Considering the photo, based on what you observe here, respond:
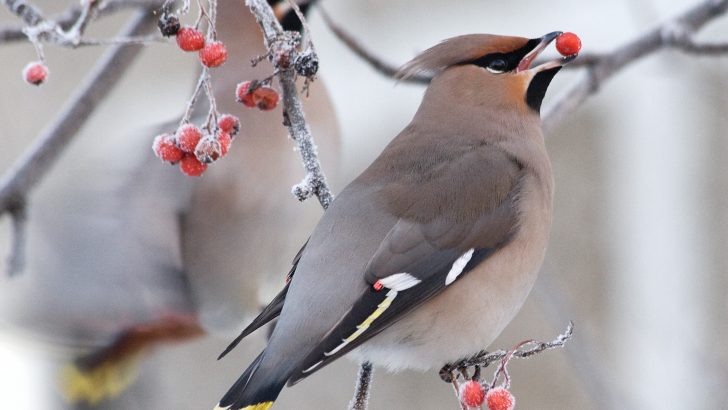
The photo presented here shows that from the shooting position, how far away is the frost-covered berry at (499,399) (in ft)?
5.85

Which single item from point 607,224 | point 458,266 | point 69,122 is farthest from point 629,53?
point 607,224

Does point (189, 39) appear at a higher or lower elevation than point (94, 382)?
higher

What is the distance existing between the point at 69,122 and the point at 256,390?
3.94 ft

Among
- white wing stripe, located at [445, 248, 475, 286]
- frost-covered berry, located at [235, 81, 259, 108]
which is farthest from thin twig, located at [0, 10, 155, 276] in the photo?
white wing stripe, located at [445, 248, 475, 286]

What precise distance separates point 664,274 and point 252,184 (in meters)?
1.90

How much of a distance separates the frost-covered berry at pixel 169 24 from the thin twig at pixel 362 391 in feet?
2.00

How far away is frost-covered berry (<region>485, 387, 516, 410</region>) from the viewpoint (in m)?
1.78

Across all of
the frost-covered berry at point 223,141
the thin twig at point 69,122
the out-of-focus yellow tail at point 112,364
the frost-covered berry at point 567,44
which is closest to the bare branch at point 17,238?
the thin twig at point 69,122

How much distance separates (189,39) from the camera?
177 centimetres

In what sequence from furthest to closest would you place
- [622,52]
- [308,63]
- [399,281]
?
[622,52]
[399,281]
[308,63]

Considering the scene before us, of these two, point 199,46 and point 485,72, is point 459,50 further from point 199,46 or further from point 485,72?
point 199,46

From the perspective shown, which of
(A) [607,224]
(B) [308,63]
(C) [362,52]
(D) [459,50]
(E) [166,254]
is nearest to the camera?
(B) [308,63]

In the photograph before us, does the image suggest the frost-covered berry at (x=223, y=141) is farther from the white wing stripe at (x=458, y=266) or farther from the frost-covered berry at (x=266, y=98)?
the white wing stripe at (x=458, y=266)

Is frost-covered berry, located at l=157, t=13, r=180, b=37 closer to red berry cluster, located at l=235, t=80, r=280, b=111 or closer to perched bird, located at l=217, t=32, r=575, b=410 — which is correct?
red berry cluster, located at l=235, t=80, r=280, b=111
